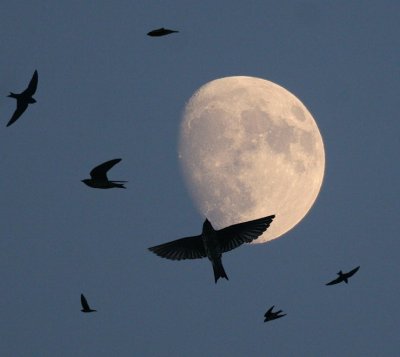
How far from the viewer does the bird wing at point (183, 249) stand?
2641 centimetres

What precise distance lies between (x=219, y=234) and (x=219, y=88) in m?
10.3

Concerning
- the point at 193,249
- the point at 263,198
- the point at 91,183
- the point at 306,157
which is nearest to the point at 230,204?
the point at 263,198

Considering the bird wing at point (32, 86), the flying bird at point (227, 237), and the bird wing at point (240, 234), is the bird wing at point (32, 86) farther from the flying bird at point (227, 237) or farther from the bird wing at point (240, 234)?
the bird wing at point (240, 234)

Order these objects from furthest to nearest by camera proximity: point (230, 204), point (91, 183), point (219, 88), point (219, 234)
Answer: point (219, 88), point (230, 204), point (219, 234), point (91, 183)

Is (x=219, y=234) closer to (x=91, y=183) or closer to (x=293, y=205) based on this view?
(x=91, y=183)

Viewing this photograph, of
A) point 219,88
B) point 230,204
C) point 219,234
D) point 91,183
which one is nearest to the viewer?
point 91,183

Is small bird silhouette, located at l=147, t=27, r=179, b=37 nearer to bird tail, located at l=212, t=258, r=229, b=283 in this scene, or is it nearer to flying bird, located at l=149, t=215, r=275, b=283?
flying bird, located at l=149, t=215, r=275, b=283

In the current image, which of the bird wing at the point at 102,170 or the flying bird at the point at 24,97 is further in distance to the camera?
the flying bird at the point at 24,97

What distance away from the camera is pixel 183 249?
87.1 feet

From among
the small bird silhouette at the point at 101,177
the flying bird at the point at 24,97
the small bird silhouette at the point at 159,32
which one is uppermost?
the small bird silhouette at the point at 159,32

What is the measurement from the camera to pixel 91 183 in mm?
21625

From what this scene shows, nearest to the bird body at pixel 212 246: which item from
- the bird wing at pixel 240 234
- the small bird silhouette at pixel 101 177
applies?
the bird wing at pixel 240 234

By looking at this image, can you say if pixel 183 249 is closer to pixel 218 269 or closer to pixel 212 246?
pixel 212 246

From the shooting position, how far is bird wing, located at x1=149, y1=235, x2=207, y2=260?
26406mm
